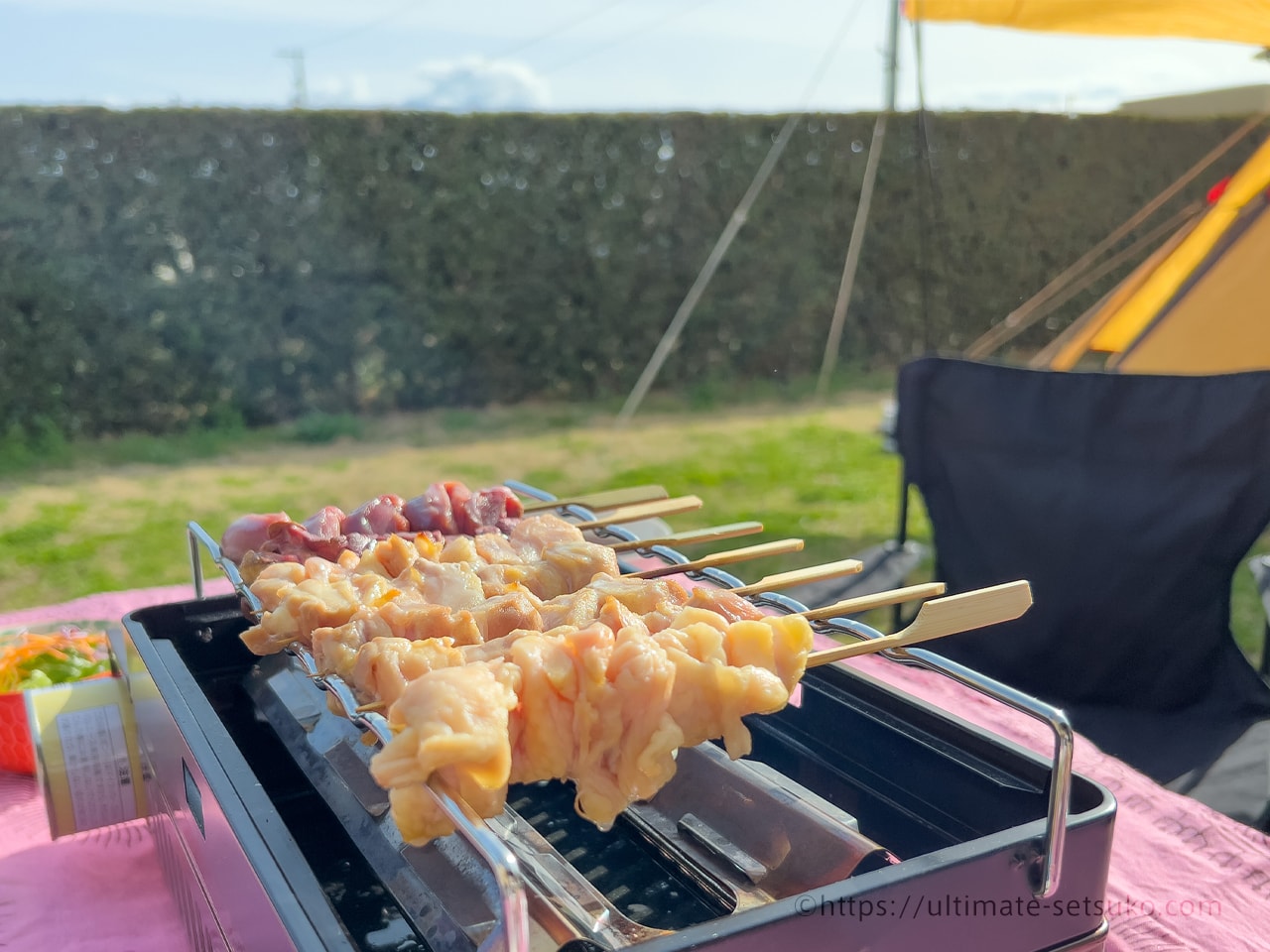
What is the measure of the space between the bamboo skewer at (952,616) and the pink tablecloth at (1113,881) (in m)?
0.60

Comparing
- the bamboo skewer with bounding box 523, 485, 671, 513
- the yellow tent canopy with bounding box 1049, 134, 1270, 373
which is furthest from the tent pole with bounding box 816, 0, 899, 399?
the bamboo skewer with bounding box 523, 485, 671, 513

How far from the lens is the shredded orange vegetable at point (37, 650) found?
1911 mm

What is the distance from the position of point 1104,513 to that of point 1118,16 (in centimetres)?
245

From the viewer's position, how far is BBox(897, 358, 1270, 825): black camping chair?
2.58 meters

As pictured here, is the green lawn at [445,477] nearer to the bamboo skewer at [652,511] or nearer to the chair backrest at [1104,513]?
the chair backrest at [1104,513]

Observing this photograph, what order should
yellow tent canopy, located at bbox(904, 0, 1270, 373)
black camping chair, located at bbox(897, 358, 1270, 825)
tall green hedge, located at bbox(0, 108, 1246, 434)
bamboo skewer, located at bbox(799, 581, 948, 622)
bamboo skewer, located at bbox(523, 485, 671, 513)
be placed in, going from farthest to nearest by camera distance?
tall green hedge, located at bbox(0, 108, 1246, 434)
yellow tent canopy, located at bbox(904, 0, 1270, 373)
black camping chair, located at bbox(897, 358, 1270, 825)
bamboo skewer, located at bbox(523, 485, 671, 513)
bamboo skewer, located at bbox(799, 581, 948, 622)

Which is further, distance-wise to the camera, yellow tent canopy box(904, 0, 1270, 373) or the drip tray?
yellow tent canopy box(904, 0, 1270, 373)

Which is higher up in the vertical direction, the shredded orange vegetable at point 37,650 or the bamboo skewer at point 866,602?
the bamboo skewer at point 866,602

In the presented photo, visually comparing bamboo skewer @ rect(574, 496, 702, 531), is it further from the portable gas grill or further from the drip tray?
the drip tray

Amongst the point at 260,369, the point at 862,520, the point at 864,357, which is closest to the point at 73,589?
the point at 260,369

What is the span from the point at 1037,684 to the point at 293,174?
676 centimetres

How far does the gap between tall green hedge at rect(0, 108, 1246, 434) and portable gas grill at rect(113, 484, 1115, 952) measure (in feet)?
20.5

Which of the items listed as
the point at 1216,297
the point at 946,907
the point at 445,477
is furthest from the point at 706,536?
the point at 445,477

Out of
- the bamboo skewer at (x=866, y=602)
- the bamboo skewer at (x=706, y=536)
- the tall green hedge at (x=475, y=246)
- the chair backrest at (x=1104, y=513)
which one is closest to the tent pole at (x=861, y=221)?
the tall green hedge at (x=475, y=246)
